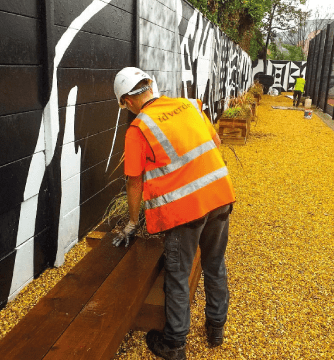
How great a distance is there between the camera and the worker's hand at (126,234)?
2.86 metres

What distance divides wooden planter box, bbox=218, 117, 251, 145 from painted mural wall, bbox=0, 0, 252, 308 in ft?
15.5

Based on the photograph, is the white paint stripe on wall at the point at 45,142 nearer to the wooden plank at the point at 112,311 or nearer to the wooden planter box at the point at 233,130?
the wooden plank at the point at 112,311

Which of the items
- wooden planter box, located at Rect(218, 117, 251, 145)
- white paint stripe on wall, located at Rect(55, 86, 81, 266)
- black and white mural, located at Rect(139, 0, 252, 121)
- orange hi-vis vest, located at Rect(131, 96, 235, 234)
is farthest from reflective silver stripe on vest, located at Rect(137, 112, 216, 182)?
wooden planter box, located at Rect(218, 117, 251, 145)

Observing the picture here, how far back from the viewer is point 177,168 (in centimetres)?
228

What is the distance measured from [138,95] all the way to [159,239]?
1104 millimetres

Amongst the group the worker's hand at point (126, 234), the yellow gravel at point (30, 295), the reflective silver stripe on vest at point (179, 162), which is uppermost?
the reflective silver stripe on vest at point (179, 162)

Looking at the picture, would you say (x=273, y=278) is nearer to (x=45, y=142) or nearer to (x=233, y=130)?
(x=45, y=142)

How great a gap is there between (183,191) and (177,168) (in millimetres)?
137

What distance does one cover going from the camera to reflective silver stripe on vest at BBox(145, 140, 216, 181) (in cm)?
228

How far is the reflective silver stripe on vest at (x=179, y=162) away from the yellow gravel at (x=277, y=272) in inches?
46.5

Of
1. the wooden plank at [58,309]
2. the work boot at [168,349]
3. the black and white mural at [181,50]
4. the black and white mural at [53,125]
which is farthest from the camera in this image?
the black and white mural at [181,50]

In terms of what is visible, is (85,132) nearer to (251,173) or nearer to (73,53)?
(73,53)

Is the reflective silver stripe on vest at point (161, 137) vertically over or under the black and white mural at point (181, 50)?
under

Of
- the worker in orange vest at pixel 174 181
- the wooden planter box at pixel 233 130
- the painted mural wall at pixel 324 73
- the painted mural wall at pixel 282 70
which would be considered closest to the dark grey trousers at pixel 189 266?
the worker in orange vest at pixel 174 181
